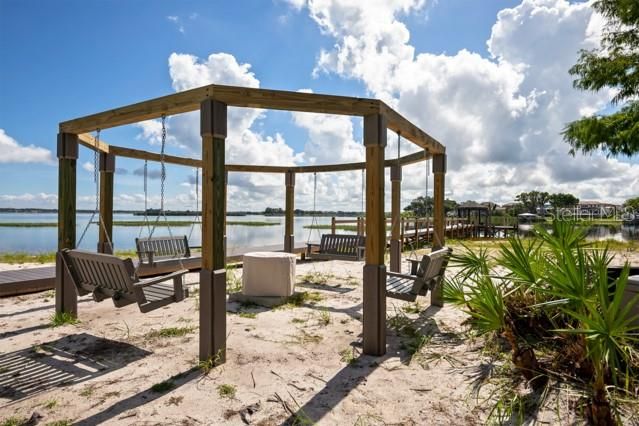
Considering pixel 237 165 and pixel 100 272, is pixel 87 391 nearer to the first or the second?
pixel 100 272

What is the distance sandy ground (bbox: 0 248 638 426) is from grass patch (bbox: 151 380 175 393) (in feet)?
0.05

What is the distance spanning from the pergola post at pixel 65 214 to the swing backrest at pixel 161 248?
1.67 meters

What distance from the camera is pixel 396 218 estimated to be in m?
7.24

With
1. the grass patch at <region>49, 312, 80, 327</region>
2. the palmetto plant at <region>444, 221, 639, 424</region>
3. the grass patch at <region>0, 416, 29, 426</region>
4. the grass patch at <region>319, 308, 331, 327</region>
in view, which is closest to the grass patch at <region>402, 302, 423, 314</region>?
the grass patch at <region>319, 308, 331, 327</region>

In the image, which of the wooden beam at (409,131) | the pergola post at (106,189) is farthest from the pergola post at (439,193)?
the pergola post at (106,189)

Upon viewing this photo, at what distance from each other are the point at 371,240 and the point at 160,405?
218 centimetres

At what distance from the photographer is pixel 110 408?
2.46 m

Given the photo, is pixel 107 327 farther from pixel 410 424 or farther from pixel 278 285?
pixel 410 424

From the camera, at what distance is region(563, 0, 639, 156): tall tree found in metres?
9.73

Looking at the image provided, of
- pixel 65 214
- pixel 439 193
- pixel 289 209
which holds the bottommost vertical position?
pixel 65 214

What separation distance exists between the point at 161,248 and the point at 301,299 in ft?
10.0

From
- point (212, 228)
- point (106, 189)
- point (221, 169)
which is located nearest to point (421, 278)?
point (212, 228)

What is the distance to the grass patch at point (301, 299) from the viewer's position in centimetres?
517

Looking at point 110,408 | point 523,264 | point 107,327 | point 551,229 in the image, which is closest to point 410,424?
point 523,264
